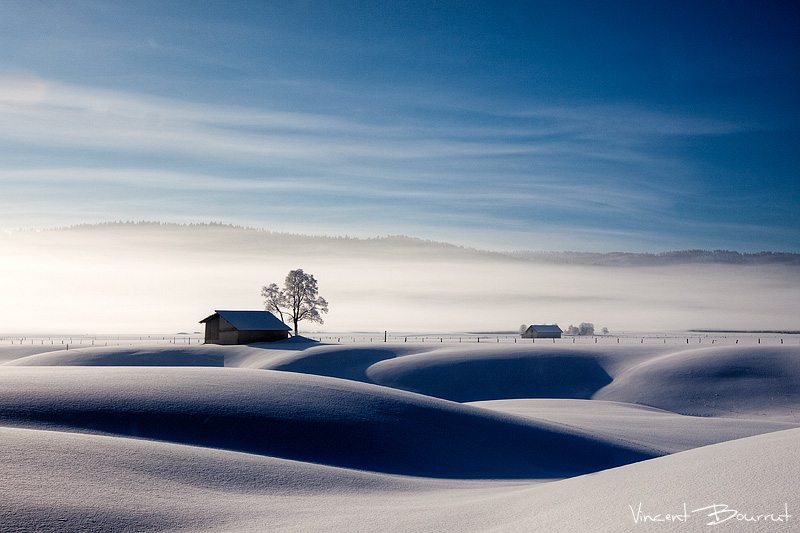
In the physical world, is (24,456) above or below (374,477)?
above

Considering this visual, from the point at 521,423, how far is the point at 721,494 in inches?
779

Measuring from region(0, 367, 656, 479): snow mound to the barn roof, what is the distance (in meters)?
55.4

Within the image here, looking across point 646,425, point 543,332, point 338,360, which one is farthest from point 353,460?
point 543,332

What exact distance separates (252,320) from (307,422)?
6550 centimetres

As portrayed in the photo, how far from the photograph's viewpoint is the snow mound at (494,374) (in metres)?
56.8

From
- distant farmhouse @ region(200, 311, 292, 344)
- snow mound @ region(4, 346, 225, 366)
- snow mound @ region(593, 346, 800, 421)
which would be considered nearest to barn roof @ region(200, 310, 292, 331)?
distant farmhouse @ region(200, 311, 292, 344)

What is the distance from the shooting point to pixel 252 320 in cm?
8556

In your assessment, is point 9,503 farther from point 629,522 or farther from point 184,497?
point 629,522

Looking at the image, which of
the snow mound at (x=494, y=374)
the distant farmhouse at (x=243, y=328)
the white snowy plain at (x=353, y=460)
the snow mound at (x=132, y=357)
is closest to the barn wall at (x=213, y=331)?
the distant farmhouse at (x=243, y=328)

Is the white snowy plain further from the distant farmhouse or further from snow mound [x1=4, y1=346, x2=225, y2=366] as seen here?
the distant farmhouse

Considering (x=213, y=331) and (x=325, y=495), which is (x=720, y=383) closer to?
(x=325, y=495)

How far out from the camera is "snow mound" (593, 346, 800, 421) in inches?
1919

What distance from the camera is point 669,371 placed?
187 feet

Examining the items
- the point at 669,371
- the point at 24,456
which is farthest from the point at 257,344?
the point at 24,456
